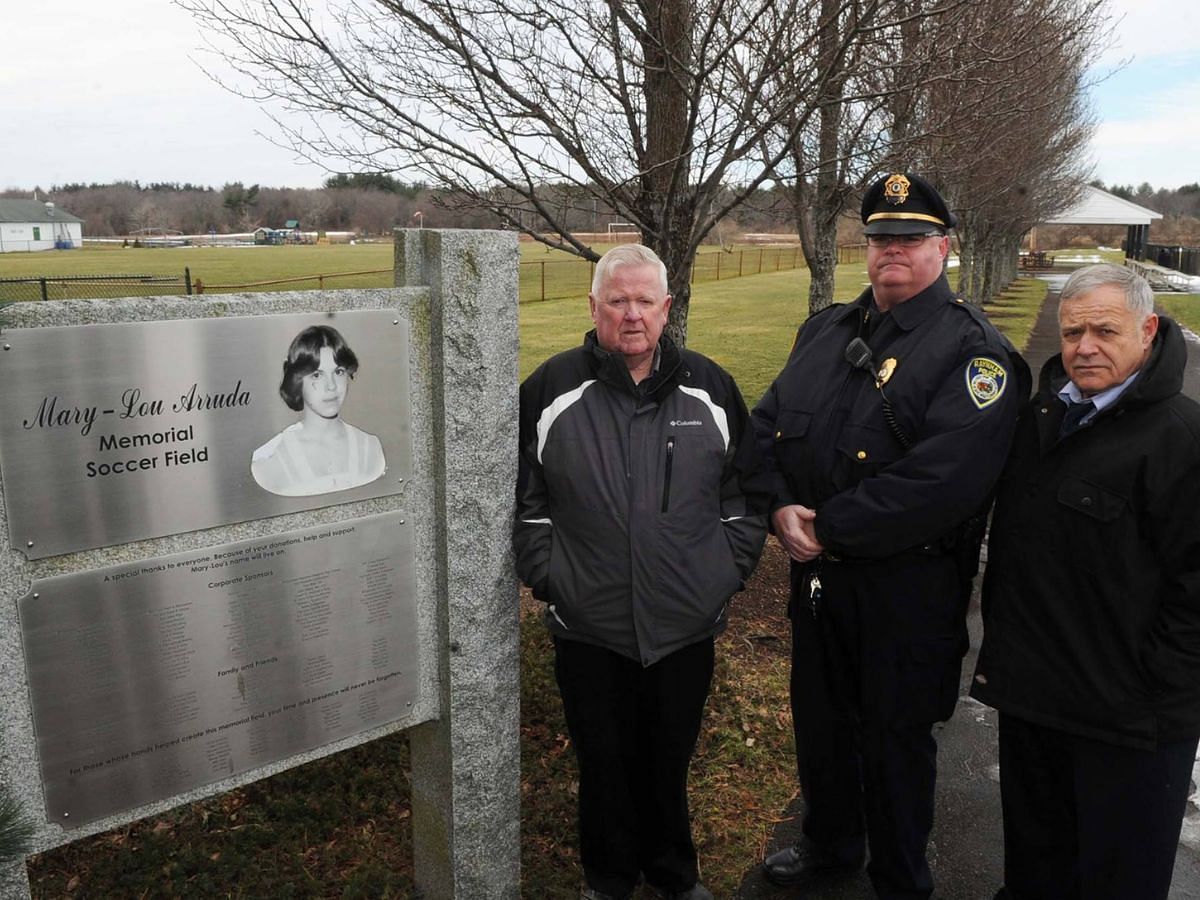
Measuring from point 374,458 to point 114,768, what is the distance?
90cm

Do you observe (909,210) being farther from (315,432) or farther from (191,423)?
(191,423)

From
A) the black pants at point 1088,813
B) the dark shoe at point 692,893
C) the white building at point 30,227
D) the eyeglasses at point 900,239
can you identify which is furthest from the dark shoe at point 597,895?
the white building at point 30,227

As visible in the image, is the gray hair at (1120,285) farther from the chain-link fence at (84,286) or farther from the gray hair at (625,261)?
the chain-link fence at (84,286)

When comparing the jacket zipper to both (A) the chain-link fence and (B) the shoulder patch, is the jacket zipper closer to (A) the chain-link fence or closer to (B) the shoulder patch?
(B) the shoulder patch

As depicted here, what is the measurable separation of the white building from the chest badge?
41948mm

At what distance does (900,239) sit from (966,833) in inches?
82.4

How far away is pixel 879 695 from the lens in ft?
9.21

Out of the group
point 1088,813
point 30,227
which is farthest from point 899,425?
point 30,227

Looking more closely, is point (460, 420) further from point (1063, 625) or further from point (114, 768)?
point (1063, 625)

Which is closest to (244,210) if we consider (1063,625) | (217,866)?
(217,866)

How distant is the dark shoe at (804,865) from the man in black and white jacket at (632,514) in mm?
644

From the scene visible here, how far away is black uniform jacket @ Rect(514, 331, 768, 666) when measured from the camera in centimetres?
259

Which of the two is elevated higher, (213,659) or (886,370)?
(886,370)

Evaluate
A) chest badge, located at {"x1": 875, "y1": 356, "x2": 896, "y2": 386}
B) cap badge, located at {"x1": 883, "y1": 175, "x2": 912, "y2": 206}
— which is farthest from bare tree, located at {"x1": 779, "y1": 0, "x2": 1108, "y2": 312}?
chest badge, located at {"x1": 875, "y1": 356, "x2": 896, "y2": 386}
